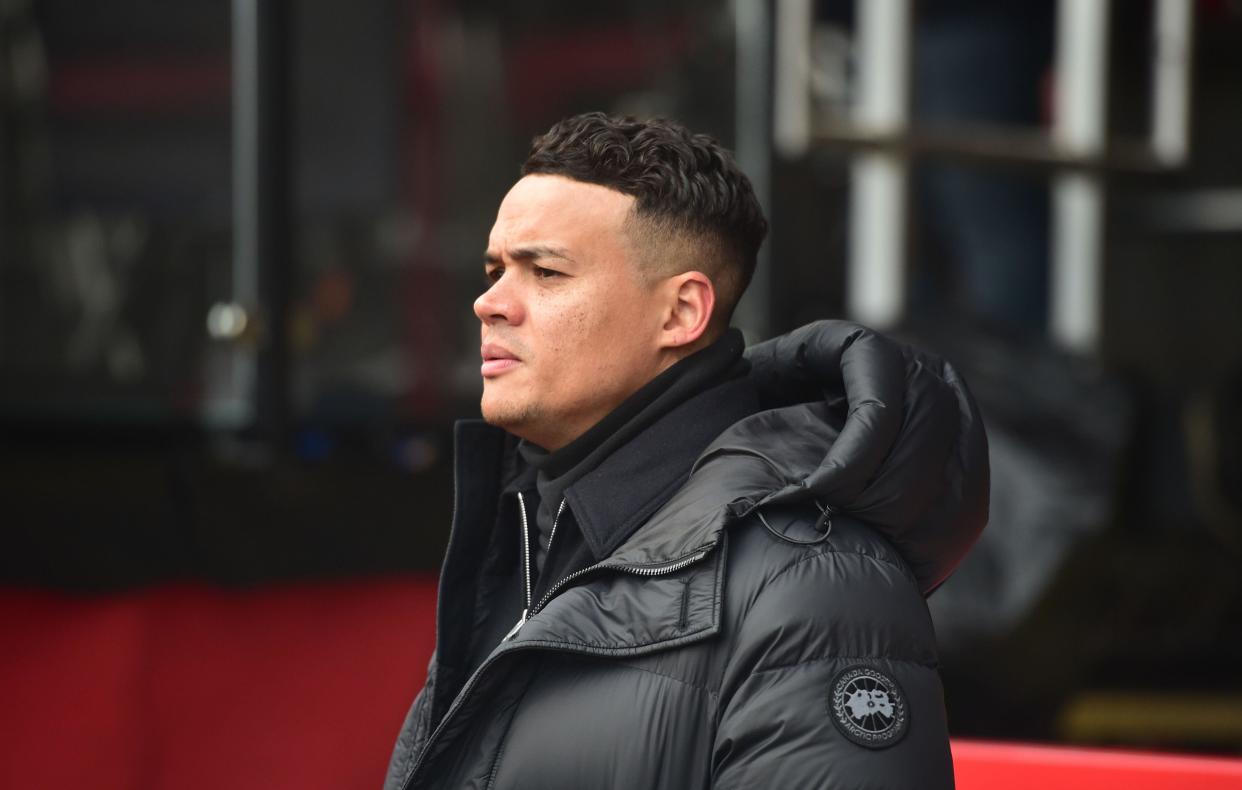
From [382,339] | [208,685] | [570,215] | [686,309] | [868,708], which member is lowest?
[208,685]

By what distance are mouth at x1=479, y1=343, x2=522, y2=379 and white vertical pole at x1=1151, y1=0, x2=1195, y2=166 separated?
4.03 metres

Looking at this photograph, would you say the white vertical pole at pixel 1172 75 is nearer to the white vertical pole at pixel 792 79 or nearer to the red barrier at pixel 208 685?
the white vertical pole at pixel 792 79

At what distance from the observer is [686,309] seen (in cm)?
192

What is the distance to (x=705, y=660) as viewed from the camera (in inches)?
62.6

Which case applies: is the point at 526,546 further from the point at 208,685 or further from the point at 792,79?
the point at 792,79

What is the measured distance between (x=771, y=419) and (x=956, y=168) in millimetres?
3316

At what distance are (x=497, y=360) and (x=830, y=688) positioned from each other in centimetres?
60

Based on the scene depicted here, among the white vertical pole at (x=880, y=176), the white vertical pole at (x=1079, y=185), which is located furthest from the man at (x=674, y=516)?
the white vertical pole at (x=1079, y=185)

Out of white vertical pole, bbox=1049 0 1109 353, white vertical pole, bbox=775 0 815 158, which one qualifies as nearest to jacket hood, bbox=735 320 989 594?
white vertical pole, bbox=775 0 815 158

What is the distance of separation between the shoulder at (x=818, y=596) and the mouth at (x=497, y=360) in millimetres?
386

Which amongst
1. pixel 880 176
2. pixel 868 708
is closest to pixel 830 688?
pixel 868 708

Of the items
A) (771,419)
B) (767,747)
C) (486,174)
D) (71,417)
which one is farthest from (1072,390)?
(767,747)

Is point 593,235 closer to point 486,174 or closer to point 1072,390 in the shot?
A: point 486,174

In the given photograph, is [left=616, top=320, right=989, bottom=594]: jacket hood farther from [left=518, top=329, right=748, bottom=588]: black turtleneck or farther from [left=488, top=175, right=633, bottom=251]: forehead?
[left=488, top=175, right=633, bottom=251]: forehead
